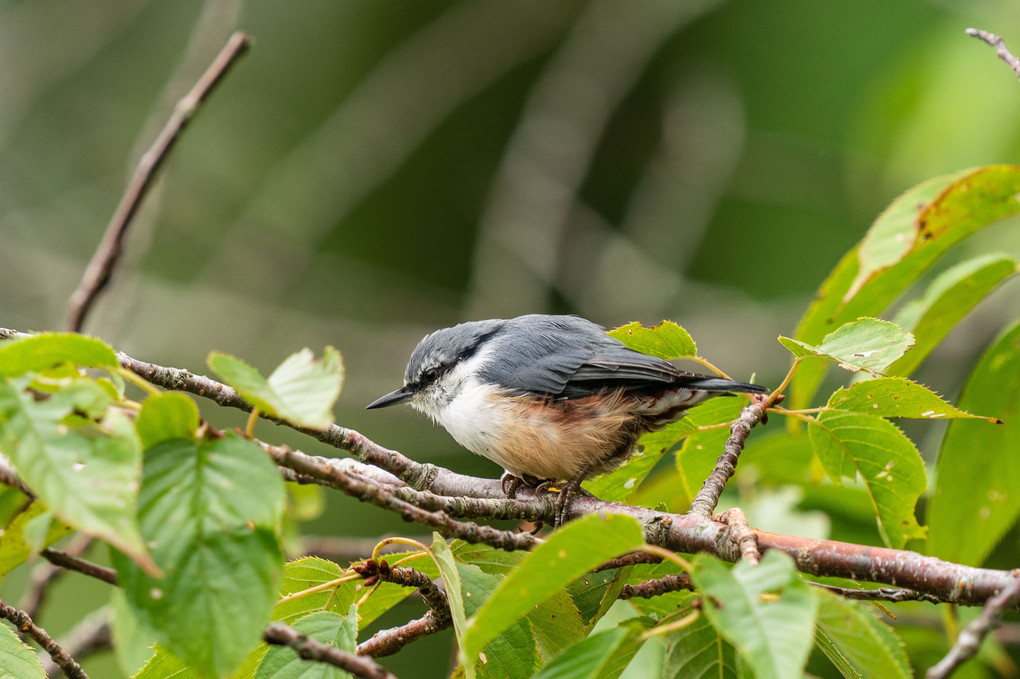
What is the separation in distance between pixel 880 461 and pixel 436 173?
7549 mm

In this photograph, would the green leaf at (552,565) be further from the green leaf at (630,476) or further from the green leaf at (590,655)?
the green leaf at (630,476)

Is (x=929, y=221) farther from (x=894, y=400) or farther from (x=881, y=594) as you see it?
Result: (x=881, y=594)

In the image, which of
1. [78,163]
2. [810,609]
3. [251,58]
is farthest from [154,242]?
[810,609]

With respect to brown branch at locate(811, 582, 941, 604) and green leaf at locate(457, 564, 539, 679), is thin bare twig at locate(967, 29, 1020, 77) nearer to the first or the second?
brown branch at locate(811, 582, 941, 604)

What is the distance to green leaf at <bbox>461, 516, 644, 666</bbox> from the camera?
3.68 ft

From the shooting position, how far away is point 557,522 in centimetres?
222

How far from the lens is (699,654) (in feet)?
4.64

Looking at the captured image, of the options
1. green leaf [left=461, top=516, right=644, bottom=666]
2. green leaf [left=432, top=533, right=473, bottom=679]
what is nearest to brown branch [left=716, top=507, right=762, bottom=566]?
green leaf [left=461, top=516, right=644, bottom=666]

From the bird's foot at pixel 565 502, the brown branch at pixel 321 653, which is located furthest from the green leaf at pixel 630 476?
the brown branch at pixel 321 653

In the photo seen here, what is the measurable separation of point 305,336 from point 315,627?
6.52 m

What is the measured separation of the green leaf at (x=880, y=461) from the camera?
6.32 ft

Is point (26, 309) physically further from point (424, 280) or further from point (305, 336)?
point (424, 280)

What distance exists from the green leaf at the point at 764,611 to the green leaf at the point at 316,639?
60 centimetres

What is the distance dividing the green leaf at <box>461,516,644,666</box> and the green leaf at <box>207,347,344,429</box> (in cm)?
33
